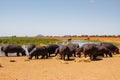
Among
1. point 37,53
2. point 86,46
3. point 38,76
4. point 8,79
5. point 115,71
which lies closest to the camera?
point 8,79

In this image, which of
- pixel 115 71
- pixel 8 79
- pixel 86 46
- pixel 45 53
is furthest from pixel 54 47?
pixel 8 79

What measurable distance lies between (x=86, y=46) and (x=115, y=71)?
783cm

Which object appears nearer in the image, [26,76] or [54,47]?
[26,76]

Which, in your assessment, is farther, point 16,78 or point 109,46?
point 109,46

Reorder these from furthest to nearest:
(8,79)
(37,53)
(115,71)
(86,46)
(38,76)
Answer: (37,53)
(86,46)
(115,71)
(38,76)
(8,79)

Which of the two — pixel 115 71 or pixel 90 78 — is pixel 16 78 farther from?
pixel 115 71

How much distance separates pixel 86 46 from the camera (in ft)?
77.1

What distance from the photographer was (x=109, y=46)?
2923 centimetres

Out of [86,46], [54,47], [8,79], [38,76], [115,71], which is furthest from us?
[54,47]

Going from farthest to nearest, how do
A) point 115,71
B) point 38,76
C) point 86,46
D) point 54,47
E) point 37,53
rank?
point 54,47 < point 37,53 < point 86,46 < point 115,71 < point 38,76

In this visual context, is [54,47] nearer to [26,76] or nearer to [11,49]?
[11,49]

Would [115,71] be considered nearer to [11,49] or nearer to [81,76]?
[81,76]

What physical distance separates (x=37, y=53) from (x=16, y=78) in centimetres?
1125

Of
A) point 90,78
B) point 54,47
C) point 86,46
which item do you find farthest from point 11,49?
point 90,78
